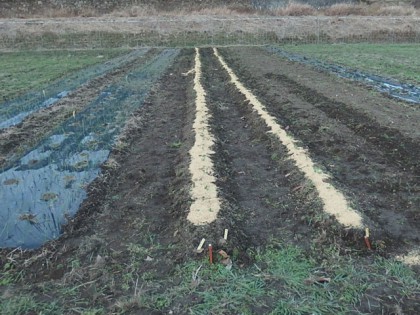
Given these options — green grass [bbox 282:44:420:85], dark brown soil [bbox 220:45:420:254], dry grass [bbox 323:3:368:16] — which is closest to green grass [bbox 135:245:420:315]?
dark brown soil [bbox 220:45:420:254]

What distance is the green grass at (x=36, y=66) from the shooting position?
50.3ft

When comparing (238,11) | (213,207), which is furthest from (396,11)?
(213,207)

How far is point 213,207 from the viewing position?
19.3 ft

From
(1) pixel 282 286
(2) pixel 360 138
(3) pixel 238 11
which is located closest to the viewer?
(1) pixel 282 286

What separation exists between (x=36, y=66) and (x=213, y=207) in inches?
707

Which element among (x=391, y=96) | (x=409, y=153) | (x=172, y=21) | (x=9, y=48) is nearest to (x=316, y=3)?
(x=172, y=21)

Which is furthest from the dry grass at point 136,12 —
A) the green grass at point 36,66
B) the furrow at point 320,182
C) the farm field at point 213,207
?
the furrow at point 320,182

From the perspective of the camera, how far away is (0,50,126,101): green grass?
15346 millimetres

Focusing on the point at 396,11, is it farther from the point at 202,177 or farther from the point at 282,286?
the point at 282,286

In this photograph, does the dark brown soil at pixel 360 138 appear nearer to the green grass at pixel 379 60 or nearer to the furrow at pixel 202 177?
the furrow at pixel 202 177

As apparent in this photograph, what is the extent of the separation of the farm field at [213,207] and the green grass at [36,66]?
335 cm

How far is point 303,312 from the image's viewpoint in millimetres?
4078

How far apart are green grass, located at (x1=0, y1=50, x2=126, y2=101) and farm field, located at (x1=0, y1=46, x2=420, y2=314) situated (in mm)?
3352

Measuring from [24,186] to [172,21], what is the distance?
29229 mm
